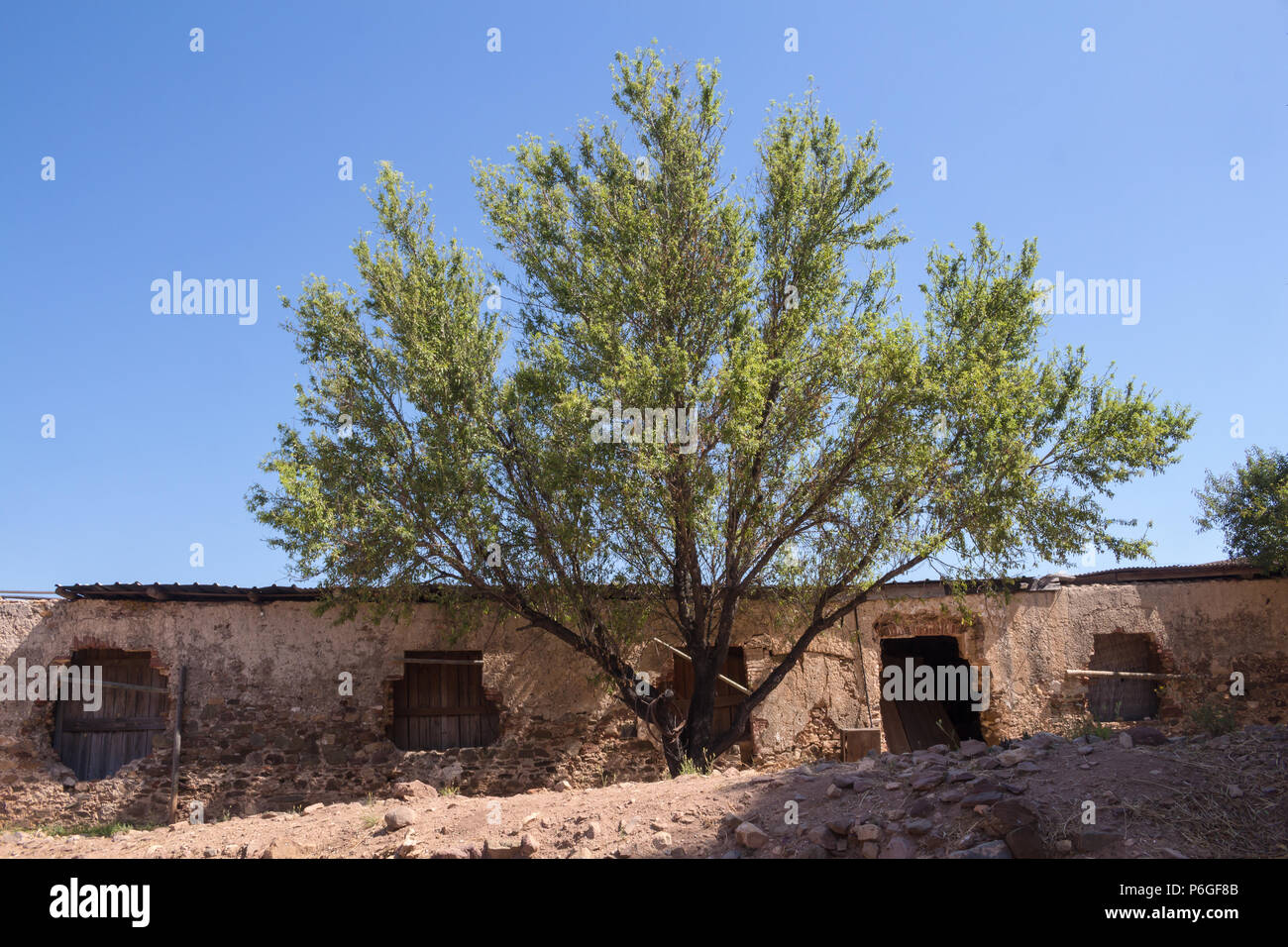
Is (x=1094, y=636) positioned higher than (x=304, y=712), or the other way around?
(x=1094, y=636)

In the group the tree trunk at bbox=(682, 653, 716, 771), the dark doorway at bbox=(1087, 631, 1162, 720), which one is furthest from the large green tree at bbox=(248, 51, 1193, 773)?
the dark doorway at bbox=(1087, 631, 1162, 720)

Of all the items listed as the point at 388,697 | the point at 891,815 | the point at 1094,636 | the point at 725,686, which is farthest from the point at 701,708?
the point at 1094,636

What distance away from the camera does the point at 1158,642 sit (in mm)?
14258

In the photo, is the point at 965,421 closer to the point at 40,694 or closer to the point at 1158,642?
the point at 1158,642

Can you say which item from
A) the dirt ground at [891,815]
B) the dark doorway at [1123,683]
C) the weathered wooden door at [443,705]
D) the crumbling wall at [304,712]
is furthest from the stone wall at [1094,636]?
the weathered wooden door at [443,705]

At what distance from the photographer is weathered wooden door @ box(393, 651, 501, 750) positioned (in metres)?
12.9

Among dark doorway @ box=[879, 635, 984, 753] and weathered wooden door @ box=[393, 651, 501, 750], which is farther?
dark doorway @ box=[879, 635, 984, 753]

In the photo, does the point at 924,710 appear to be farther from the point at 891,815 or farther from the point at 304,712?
the point at 304,712

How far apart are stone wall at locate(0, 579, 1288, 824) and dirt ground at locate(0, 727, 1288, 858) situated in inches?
122

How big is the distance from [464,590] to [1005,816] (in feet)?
23.6

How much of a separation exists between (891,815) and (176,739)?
31.5 ft

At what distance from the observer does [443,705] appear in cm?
1312

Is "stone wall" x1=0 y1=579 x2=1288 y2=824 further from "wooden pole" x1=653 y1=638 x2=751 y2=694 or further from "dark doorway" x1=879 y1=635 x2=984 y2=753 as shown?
"dark doorway" x1=879 y1=635 x2=984 y2=753
